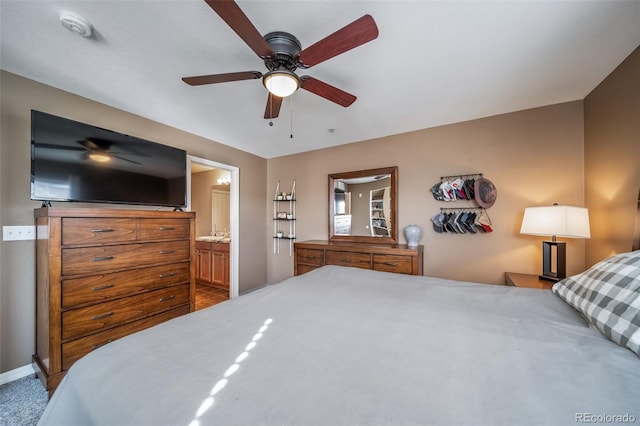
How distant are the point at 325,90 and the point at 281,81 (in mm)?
370

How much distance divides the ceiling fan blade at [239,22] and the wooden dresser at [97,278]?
70.6 inches

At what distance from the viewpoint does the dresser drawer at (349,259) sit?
2.94 meters

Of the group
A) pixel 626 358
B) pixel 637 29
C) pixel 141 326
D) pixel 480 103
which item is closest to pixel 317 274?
pixel 626 358

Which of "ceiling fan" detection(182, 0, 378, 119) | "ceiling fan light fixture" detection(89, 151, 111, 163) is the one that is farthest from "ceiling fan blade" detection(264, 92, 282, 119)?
"ceiling fan light fixture" detection(89, 151, 111, 163)

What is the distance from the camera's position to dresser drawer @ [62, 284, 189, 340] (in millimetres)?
1742

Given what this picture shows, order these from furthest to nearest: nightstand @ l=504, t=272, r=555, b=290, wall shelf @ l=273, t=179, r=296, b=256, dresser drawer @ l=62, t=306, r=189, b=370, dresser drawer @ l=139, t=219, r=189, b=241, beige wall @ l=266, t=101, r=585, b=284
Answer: wall shelf @ l=273, t=179, r=296, b=256 < beige wall @ l=266, t=101, r=585, b=284 < dresser drawer @ l=139, t=219, r=189, b=241 < nightstand @ l=504, t=272, r=555, b=290 < dresser drawer @ l=62, t=306, r=189, b=370

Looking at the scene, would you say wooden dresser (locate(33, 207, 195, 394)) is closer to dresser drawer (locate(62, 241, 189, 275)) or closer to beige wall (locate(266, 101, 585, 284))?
dresser drawer (locate(62, 241, 189, 275))

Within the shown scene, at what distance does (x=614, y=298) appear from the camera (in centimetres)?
90

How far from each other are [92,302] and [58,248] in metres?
0.49

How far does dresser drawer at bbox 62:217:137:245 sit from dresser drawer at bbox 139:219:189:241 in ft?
0.27

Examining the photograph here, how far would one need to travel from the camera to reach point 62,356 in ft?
5.55

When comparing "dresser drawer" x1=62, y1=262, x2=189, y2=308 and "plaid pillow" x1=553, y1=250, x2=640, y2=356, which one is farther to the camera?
"dresser drawer" x1=62, y1=262, x2=189, y2=308

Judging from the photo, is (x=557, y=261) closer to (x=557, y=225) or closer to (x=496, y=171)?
(x=557, y=225)

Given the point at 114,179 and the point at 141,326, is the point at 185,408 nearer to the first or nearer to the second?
the point at 141,326
